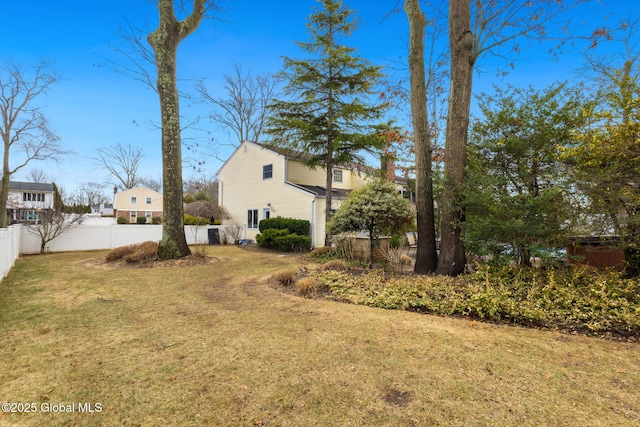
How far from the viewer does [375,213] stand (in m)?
9.10

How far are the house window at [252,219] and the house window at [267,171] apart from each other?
2.26m

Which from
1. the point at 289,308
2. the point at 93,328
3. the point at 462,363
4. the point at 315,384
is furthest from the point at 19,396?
the point at 462,363

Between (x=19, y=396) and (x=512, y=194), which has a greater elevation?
(x=512, y=194)

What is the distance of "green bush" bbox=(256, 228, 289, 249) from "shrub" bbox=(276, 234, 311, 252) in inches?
11.2

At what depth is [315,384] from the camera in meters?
2.56

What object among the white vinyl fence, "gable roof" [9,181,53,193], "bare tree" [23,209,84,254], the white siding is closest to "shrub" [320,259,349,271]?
the white siding

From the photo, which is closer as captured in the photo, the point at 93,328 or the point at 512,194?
the point at 93,328

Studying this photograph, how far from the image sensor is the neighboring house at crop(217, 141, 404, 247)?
14945mm

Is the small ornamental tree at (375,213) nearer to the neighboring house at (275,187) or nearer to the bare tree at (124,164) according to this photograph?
the neighboring house at (275,187)

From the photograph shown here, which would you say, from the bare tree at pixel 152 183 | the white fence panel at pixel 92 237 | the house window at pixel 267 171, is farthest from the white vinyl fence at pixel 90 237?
the bare tree at pixel 152 183

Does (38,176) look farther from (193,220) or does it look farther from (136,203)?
(193,220)

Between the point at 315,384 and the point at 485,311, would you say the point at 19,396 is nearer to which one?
the point at 315,384

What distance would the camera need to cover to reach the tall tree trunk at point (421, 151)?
7.36m

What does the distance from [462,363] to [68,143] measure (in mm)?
29351
